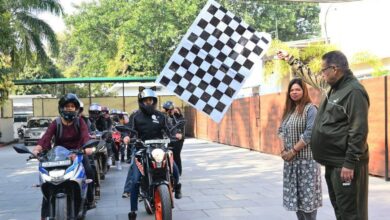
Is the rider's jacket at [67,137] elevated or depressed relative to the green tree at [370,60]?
depressed

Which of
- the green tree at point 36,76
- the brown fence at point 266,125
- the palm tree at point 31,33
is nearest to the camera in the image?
the brown fence at point 266,125

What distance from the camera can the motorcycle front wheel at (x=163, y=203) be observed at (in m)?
5.81

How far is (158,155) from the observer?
6.07m

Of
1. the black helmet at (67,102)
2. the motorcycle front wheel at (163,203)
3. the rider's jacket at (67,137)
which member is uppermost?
the black helmet at (67,102)

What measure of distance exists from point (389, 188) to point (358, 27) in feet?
37.8

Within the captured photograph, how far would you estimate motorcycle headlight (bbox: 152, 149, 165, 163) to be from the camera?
6066 millimetres

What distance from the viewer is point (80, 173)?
217 inches

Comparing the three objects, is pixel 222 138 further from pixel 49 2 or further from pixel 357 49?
pixel 49 2

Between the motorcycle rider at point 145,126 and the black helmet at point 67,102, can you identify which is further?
the motorcycle rider at point 145,126

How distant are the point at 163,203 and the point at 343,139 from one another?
8.38 feet

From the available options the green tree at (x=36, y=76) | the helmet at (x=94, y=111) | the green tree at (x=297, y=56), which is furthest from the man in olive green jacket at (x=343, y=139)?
the green tree at (x=36, y=76)

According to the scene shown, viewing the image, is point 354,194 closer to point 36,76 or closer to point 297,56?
point 297,56

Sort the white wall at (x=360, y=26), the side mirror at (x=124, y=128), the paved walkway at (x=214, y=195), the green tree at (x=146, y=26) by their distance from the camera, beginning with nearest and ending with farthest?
1. the side mirror at (x=124, y=128)
2. the paved walkway at (x=214, y=195)
3. the white wall at (x=360, y=26)
4. the green tree at (x=146, y=26)

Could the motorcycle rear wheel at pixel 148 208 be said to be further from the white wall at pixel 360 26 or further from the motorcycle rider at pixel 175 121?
the white wall at pixel 360 26
